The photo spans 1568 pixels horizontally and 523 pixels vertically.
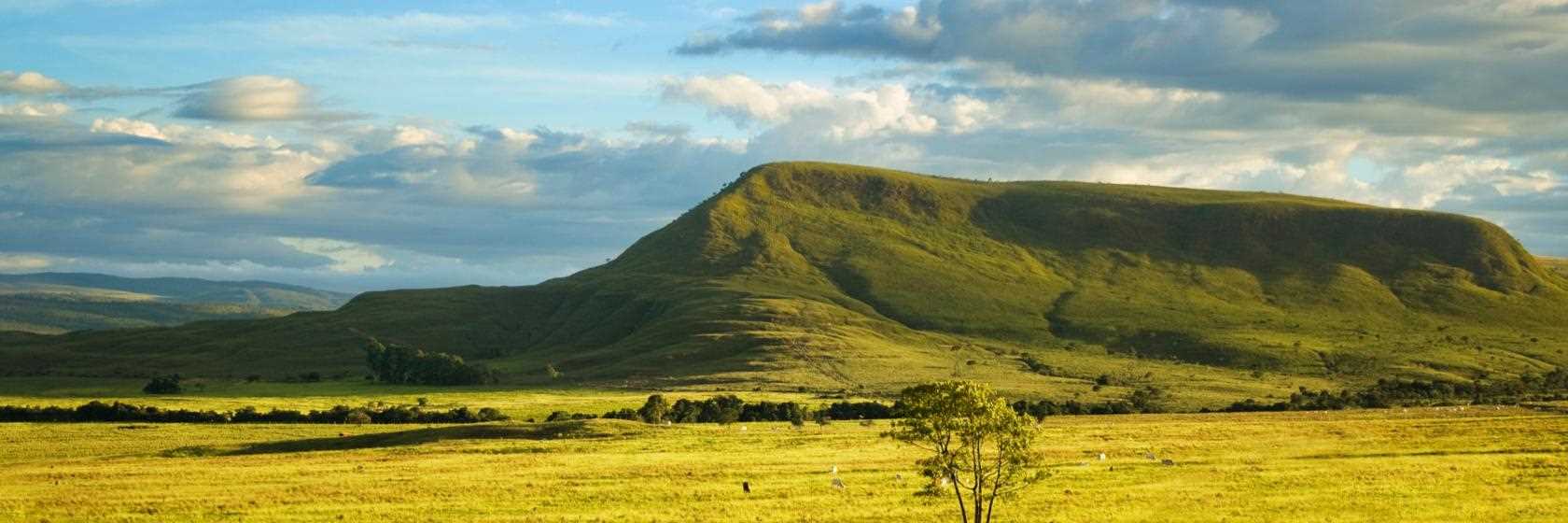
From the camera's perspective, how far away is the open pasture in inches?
2849

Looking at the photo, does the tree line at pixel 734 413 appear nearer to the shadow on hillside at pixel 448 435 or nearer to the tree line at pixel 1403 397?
the shadow on hillside at pixel 448 435

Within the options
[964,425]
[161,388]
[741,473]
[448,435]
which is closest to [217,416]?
[448,435]

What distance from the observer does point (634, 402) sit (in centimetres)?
17750

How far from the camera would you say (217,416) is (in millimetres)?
149000

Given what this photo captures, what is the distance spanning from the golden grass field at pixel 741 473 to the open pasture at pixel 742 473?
0.25m

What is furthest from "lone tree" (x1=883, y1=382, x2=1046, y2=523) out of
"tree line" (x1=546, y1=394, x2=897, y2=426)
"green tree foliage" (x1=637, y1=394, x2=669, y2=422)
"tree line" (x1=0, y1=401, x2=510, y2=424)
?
"tree line" (x1=0, y1=401, x2=510, y2=424)

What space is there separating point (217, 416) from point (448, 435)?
40.7 metres

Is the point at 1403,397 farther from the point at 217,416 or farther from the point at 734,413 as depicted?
the point at 217,416

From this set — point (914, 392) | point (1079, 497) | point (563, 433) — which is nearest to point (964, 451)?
point (914, 392)

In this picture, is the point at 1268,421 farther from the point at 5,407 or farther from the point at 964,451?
the point at 5,407

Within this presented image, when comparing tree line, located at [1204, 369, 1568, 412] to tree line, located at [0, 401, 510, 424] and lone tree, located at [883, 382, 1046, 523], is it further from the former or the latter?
lone tree, located at [883, 382, 1046, 523]

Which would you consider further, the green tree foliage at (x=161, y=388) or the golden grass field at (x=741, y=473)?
the green tree foliage at (x=161, y=388)

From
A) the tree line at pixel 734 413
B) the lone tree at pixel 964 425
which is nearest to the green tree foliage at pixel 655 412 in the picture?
the tree line at pixel 734 413

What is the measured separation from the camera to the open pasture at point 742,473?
7238 centimetres
